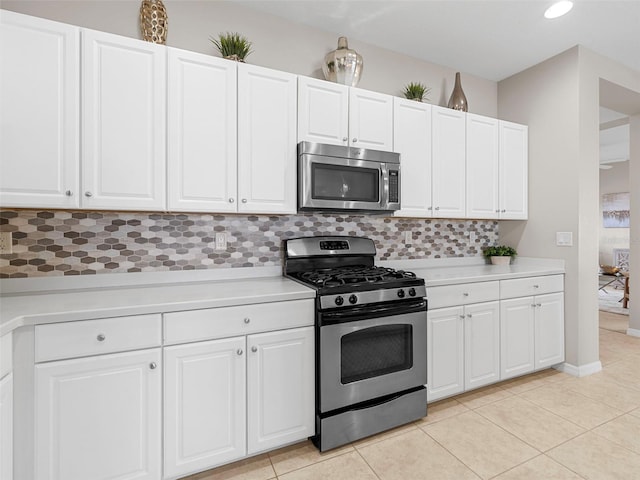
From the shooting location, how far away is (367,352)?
6.48 ft

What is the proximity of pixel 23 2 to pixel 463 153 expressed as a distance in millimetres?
3137

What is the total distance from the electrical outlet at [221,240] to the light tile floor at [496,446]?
50.7 inches

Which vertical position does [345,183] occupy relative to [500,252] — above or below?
above

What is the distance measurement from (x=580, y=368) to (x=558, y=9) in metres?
2.86

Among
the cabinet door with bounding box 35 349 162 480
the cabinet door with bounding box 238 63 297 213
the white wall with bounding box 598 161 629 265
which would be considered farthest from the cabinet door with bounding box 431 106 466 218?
the white wall with bounding box 598 161 629 265

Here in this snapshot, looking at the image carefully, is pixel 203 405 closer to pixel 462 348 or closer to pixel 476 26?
pixel 462 348

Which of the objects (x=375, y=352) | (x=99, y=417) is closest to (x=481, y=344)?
(x=375, y=352)

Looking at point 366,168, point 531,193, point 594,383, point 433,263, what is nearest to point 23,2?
point 366,168

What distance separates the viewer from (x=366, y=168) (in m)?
2.32

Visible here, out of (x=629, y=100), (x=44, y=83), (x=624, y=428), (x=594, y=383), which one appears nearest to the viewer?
(x=44, y=83)

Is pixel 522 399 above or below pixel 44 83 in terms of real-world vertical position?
below

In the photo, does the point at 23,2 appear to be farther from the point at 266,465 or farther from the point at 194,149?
the point at 266,465

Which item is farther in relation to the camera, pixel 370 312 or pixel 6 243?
pixel 370 312

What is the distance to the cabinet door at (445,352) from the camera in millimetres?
2248
